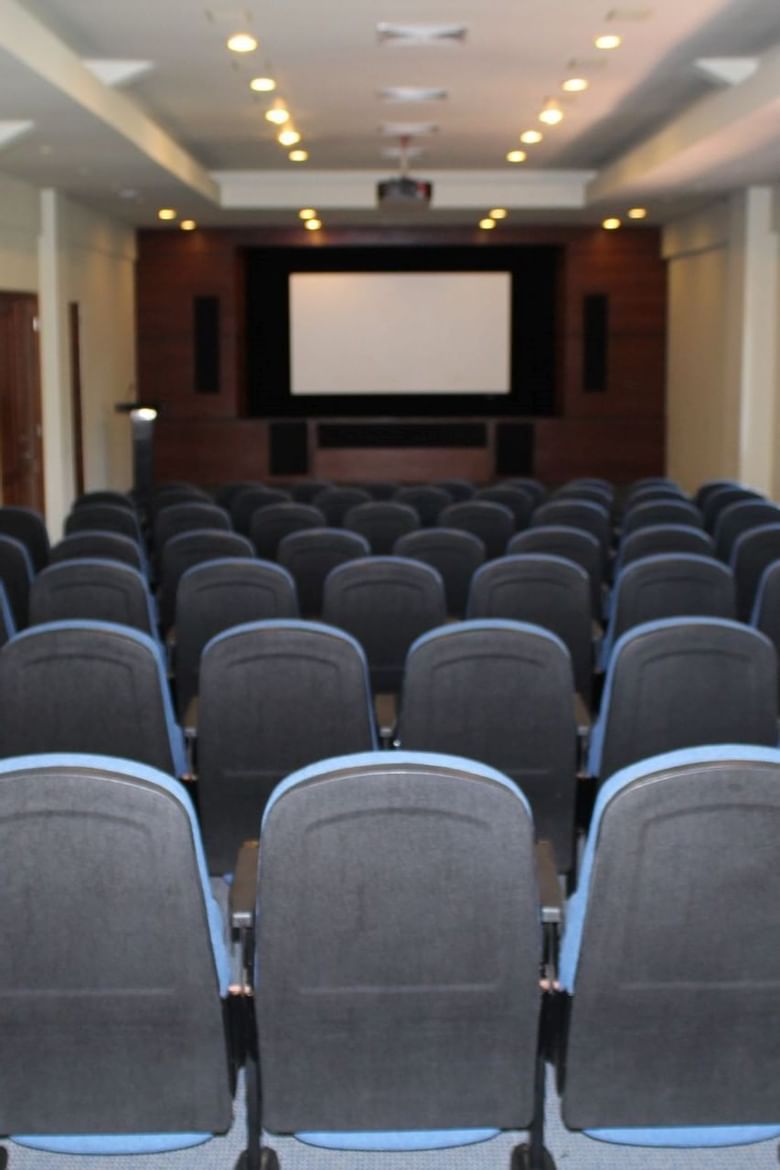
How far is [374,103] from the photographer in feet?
38.5

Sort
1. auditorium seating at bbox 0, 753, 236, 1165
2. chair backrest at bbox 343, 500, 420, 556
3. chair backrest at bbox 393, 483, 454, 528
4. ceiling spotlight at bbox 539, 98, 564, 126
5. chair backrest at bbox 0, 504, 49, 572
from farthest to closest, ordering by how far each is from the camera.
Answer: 1. ceiling spotlight at bbox 539, 98, 564, 126
2. chair backrest at bbox 393, 483, 454, 528
3. chair backrest at bbox 343, 500, 420, 556
4. chair backrest at bbox 0, 504, 49, 572
5. auditorium seating at bbox 0, 753, 236, 1165

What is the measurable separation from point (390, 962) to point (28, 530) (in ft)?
21.6

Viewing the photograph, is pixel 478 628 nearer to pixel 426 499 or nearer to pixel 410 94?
pixel 426 499

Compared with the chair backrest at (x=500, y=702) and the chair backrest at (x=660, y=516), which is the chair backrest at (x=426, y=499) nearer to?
the chair backrest at (x=660, y=516)

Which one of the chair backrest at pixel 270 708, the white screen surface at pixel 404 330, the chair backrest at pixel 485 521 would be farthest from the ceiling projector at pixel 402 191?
the chair backrest at pixel 270 708

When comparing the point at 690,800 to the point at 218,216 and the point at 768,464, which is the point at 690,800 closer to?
the point at 768,464

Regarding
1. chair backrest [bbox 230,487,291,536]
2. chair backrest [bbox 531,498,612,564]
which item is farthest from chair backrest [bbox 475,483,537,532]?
chair backrest [bbox 230,487,291,536]

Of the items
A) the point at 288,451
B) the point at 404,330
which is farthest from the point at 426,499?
the point at 404,330

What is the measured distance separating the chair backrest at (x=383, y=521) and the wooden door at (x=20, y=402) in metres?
6.05

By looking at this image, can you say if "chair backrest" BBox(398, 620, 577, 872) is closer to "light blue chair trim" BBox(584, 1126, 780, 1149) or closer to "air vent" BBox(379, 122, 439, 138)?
"light blue chair trim" BBox(584, 1126, 780, 1149)

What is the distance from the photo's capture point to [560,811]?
4199 mm

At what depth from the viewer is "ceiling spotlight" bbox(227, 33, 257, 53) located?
912 cm

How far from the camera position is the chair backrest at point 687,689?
403 cm

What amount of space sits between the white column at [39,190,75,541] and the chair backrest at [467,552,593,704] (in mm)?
9903
